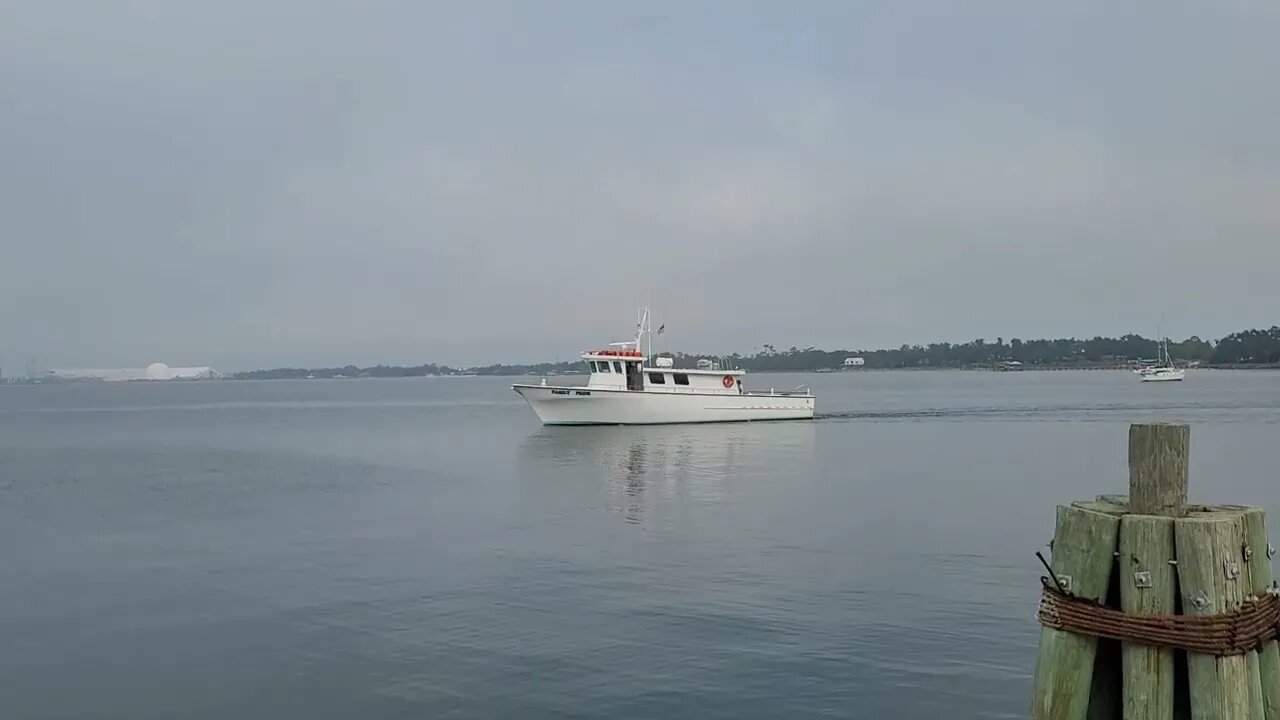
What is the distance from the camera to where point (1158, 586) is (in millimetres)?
4668

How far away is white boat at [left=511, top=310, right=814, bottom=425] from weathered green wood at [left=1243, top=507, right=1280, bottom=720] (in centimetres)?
4700

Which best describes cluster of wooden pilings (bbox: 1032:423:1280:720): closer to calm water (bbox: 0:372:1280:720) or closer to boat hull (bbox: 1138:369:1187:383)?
calm water (bbox: 0:372:1280:720)

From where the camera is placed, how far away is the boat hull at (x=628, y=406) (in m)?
52.5

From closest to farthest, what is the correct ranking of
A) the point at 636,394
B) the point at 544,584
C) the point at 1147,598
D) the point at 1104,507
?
1. the point at 1147,598
2. the point at 1104,507
3. the point at 544,584
4. the point at 636,394

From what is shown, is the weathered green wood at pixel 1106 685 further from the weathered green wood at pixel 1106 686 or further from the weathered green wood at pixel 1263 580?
the weathered green wood at pixel 1263 580

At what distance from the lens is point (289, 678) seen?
11289 mm

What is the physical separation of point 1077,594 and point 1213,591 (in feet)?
1.92

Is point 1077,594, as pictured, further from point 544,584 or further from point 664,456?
point 664,456

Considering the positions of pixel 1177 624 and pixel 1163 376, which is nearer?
pixel 1177 624

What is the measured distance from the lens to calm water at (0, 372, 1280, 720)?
1070 centimetres

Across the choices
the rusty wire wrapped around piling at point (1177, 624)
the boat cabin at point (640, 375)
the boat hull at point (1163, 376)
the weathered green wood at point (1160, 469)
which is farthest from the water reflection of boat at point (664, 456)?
the boat hull at point (1163, 376)

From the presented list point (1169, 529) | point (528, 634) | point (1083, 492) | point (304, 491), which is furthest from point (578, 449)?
point (1169, 529)

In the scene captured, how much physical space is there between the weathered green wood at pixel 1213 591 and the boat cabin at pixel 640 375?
47463mm

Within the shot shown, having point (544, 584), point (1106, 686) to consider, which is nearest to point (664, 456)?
point (544, 584)
